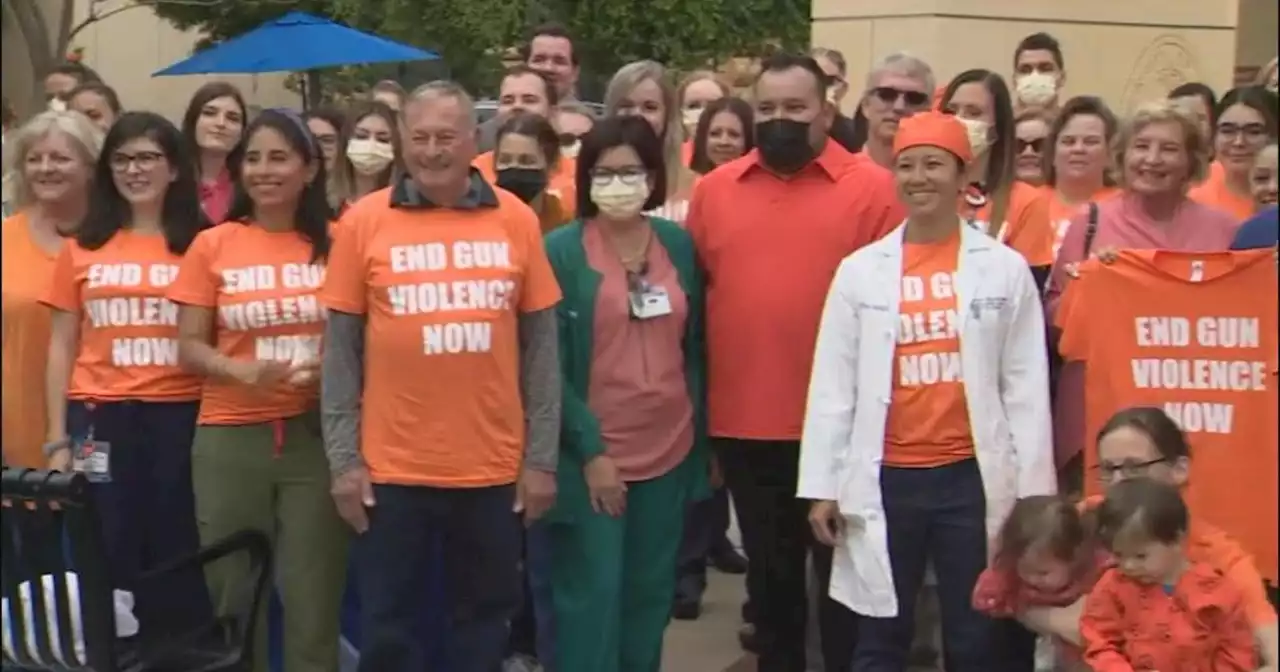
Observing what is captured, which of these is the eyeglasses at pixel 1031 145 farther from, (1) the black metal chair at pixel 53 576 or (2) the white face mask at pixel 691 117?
→ (1) the black metal chair at pixel 53 576

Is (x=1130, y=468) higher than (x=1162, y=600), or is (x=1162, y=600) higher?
(x=1130, y=468)

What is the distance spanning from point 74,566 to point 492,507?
4.06 ft

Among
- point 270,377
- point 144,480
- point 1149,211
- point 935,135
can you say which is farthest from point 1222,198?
point 144,480

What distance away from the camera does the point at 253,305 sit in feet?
15.4

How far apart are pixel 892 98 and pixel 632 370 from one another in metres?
1.55

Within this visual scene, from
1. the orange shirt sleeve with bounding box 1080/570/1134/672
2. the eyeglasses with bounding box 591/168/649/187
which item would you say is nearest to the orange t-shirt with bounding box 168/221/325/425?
the eyeglasses with bounding box 591/168/649/187

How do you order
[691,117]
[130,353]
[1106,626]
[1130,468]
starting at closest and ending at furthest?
[1106,626] < [1130,468] < [130,353] < [691,117]

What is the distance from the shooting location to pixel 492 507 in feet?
15.4

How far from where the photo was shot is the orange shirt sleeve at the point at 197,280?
470 centimetres

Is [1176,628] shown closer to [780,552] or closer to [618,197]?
[780,552]

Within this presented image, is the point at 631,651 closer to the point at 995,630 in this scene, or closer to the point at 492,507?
the point at 492,507

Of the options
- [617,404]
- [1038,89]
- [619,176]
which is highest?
[1038,89]

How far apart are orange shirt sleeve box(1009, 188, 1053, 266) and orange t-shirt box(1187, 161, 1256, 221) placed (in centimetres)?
47

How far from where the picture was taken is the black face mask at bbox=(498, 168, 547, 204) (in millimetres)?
5695
